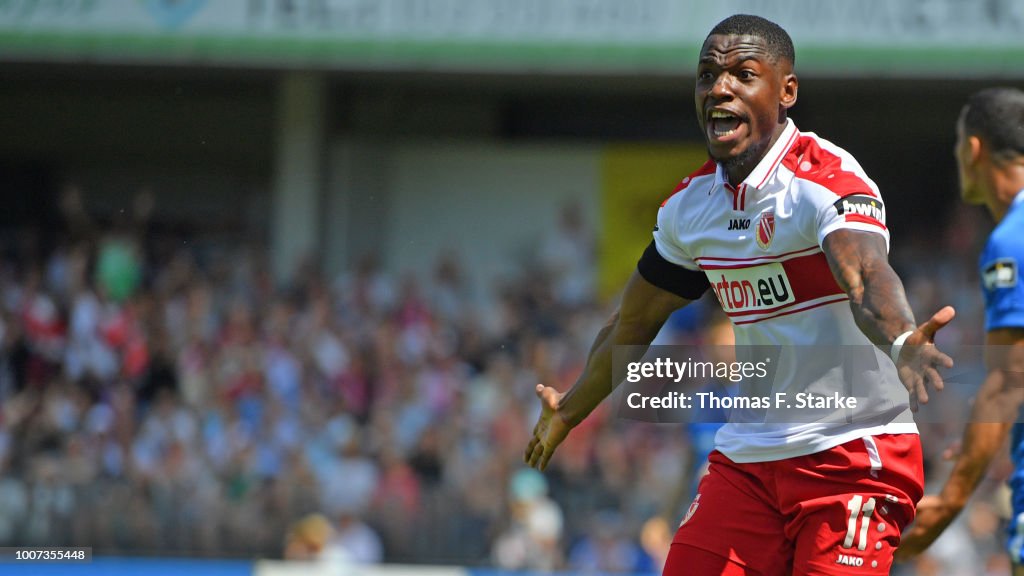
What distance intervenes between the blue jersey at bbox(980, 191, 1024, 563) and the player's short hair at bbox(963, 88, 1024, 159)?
234 millimetres

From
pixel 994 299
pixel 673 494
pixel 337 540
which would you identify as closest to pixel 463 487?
pixel 337 540

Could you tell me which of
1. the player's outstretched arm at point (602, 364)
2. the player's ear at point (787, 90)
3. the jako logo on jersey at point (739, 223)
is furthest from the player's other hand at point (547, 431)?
the player's ear at point (787, 90)

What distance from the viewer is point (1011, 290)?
454 cm

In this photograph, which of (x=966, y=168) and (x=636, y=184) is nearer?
(x=966, y=168)

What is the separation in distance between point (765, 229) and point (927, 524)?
1.47 meters

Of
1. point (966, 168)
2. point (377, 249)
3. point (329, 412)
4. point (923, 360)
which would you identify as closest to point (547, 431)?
point (923, 360)

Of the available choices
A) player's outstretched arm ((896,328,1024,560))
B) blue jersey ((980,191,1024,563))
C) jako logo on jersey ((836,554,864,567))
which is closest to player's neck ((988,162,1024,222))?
blue jersey ((980,191,1024,563))

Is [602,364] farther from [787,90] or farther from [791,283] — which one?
[787,90]

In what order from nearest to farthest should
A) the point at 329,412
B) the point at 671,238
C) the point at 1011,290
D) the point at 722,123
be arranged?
the point at 722,123 < the point at 671,238 < the point at 1011,290 < the point at 329,412

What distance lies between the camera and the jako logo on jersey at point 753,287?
3.78 metres

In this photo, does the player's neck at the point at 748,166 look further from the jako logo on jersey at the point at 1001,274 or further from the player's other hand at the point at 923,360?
the jako logo on jersey at the point at 1001,274

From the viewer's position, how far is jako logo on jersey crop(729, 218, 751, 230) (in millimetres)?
3829

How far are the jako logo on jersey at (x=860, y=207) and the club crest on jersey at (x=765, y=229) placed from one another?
25cm

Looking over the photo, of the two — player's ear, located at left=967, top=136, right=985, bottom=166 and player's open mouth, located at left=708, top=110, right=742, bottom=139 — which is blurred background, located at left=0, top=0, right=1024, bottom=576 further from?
player's open mouth, located at left=708, top=110, right=742, bottom=139
